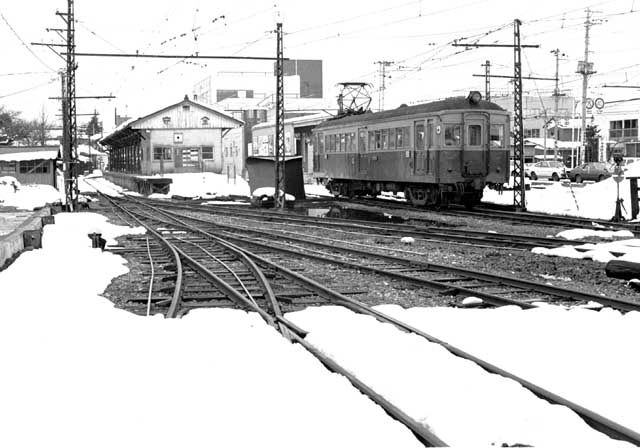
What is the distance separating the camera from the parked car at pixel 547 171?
51125mm

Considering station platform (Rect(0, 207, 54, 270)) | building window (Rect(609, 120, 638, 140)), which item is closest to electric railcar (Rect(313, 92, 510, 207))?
station platform (Rect(0, 207, 54, 270))

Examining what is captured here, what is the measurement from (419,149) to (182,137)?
28754mm

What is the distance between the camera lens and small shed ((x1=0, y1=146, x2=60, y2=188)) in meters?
43.7

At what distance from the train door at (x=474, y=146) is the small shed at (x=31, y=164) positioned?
27917mm

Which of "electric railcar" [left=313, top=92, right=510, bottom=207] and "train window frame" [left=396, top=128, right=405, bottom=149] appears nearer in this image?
"electric railcar" [left=313, top=92, right=510, bottom=207]

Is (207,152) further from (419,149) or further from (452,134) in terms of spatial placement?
(452,134)

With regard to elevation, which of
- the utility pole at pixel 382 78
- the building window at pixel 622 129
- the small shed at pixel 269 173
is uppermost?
the utility pole at pixel 382 78

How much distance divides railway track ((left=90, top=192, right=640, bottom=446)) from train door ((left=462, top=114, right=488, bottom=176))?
7550 millimetres

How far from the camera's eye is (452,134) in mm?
22422

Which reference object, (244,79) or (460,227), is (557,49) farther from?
(244,79)

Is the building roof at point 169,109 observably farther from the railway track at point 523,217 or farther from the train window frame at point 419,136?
the train window frame at point 419,136

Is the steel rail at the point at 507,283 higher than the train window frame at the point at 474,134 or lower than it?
lower

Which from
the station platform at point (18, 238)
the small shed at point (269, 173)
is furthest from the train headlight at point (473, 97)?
the station platform at point (18, 238)

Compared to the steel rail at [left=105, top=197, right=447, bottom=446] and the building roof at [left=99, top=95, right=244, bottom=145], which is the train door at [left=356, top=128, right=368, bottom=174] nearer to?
the steel rail at [left=105, top=197, right=447, bottom=446]
